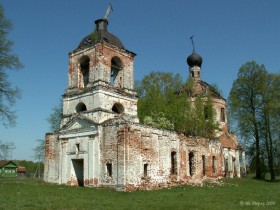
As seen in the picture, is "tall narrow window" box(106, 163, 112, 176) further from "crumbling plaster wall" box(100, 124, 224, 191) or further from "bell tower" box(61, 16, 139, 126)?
"bell tower" box(61, 16, 139, 126)

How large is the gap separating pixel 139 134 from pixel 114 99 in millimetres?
3312

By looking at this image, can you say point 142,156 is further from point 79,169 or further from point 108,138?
point 79,169

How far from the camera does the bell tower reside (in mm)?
20219

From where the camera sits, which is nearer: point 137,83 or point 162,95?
point 162,95

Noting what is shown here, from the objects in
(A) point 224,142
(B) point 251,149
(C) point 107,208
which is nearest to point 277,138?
(B) point 251,149

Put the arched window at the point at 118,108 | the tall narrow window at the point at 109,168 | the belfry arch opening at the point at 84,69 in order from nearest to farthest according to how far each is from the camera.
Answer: the tall narrow window at the point at 109,168, the arched window at the point at 118,108, the belfry arch opening at the point at 84,69

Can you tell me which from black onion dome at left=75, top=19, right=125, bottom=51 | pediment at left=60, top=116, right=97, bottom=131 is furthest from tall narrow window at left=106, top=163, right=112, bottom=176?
black onion dome at left=75, top=19, right=125, bottom=51

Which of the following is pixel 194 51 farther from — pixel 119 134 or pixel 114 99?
pixel 119 134

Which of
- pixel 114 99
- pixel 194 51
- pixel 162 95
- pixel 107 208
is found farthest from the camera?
pixel 194 51

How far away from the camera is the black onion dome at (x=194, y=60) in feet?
117

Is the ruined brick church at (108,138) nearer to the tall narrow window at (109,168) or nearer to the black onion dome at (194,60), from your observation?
the tall narrow window at (109,168)

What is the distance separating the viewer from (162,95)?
2759 cm

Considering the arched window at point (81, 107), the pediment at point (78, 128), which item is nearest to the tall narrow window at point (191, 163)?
the pediment at point (78, 128)

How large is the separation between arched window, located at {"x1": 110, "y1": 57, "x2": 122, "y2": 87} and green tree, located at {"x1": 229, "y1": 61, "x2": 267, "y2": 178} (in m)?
12.6
